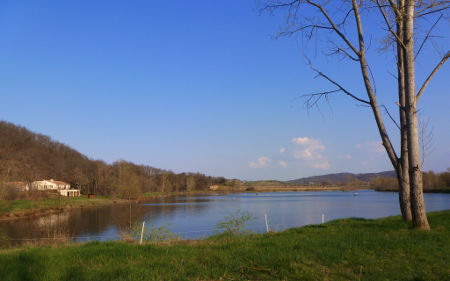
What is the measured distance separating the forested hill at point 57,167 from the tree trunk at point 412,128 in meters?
59.7

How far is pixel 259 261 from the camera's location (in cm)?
565

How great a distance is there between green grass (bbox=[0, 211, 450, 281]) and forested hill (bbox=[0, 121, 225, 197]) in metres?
56.6

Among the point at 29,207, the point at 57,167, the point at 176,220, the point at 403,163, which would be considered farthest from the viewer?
the point at 57,167

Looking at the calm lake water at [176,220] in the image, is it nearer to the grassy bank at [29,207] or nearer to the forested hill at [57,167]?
the grassy bank at [29,207]

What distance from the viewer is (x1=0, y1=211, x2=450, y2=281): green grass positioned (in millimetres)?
5000

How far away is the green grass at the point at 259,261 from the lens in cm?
500

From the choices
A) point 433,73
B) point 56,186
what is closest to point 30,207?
point 56,186

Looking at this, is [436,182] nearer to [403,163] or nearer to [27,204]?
[403,163]

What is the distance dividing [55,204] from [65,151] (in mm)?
71220

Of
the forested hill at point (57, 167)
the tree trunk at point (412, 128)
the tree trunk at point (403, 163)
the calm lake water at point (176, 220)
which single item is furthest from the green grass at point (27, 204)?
the tree trunk at point (412, 128)

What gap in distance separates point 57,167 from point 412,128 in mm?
107670

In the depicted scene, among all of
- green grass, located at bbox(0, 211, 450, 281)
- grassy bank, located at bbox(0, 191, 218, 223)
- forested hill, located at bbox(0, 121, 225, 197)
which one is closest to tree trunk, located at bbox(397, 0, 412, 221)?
green grass, located at bbox(0, 211, 450, 281)

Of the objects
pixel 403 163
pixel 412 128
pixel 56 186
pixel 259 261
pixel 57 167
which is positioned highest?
pixel 57 167

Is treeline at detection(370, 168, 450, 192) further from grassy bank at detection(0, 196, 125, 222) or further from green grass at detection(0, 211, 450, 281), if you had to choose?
green grass at detection(0, 211, 450, 281)
